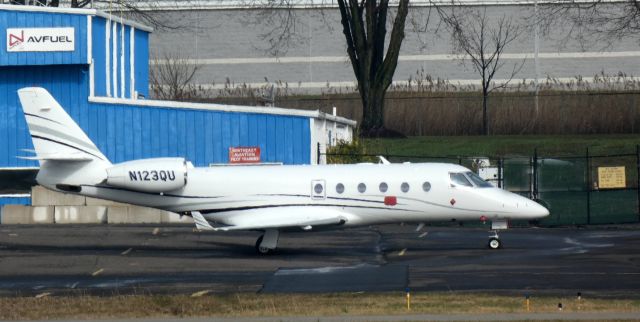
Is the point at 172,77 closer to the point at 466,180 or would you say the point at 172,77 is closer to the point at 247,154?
the point at 247,154

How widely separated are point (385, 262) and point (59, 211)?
595 inches

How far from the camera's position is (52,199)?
129 ft

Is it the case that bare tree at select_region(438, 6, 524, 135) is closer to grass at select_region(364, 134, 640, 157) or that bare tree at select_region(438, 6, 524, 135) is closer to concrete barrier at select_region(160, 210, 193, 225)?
grass at select_region(364, 134, 640, 157)

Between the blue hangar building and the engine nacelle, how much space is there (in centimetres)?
1040

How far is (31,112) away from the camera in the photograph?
30.5 meters

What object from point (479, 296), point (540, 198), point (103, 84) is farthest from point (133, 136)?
point (479, 296)

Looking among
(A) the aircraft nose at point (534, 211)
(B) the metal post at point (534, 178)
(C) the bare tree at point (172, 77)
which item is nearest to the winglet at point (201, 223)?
(A) the aircraft nose at point (534, 211)

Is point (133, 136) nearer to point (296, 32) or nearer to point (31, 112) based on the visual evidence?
point (31, 112)

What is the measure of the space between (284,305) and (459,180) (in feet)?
33.4

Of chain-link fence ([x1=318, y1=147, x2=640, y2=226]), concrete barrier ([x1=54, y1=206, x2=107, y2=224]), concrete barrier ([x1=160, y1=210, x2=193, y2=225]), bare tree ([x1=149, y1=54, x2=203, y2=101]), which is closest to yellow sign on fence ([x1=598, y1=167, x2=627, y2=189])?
chain-link fence ([x1=318, y1=147, x2=640, y2=226])

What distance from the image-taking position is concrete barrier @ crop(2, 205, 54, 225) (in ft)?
129

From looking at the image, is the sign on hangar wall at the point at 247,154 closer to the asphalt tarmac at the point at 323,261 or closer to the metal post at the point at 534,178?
the asphalt tarmac at the point at 323,261

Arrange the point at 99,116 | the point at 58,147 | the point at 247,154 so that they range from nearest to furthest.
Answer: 1. the point at 58,147
2. the point at 247,154
3. the point at 99,116

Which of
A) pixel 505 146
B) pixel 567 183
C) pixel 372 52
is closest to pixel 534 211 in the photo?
pixel 567 183
